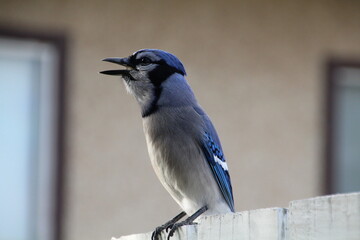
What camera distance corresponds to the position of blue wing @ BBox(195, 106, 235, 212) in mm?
3609

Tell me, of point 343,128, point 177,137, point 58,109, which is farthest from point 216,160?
point 343,128

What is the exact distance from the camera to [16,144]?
19.3ft

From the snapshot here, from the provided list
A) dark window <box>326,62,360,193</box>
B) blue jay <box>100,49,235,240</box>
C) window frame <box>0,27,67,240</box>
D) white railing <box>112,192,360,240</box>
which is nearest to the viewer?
white railing <box>112,192,360,240</box>

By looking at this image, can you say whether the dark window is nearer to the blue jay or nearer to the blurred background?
the blurred background

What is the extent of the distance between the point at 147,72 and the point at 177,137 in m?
0.34

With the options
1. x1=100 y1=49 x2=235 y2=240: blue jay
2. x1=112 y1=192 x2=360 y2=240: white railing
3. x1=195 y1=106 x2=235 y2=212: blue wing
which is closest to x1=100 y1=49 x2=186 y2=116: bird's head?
x1=100 y1=49 x2=235 y2=240: blue jay

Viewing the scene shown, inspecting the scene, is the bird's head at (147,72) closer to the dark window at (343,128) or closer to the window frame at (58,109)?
the window frame at (58,109)

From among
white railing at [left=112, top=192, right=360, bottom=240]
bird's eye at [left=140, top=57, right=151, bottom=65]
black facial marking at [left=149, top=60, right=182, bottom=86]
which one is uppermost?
bird's eye at [left=140, top=57, right=151, bottom=65]

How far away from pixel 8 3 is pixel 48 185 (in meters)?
1.19

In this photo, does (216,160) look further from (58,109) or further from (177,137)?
(58,109)

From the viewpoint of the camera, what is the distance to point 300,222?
6.52ft

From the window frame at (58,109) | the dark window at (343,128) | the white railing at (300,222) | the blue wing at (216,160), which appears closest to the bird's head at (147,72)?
the blue wing at (216,160)

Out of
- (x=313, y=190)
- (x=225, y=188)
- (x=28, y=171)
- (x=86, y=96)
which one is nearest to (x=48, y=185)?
(x=28, y=171)

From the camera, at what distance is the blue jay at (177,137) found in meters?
3.51
